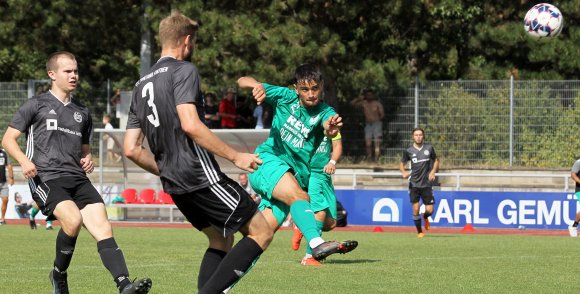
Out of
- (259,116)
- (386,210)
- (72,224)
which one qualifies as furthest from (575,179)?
(72,224)

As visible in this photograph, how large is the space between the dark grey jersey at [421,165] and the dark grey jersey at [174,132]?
48.1ft

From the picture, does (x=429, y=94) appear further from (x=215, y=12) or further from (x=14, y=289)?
(x=14, y=289)

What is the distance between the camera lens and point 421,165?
21.8 meters

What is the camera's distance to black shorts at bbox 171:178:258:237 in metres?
7.29

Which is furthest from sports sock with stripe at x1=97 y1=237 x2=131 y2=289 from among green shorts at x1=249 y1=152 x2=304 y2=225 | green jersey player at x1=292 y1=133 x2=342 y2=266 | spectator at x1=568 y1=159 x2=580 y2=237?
spectator at x1=568 y1=159 x2=580 y2=237

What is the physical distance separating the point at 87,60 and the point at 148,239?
18.9m

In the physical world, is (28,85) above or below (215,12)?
below

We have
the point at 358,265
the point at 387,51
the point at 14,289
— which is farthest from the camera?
the point at 387,51

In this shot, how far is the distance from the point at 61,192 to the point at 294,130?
2.15m

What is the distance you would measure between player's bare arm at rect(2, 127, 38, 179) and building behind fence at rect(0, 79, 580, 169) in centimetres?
1762

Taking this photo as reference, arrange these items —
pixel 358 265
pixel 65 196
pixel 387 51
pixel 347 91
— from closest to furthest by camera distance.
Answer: pixel 65 196
pixel 358 265
pixel 347 91
pixel 387 51

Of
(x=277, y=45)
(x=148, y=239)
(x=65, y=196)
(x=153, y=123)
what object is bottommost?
(x=148, y=239)

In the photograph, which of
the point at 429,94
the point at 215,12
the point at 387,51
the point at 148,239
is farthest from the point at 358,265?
the point at 387,51

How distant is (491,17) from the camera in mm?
32562
